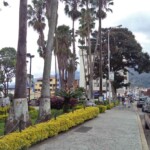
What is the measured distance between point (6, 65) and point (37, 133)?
53080 mm

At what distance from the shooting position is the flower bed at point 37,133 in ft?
30.5

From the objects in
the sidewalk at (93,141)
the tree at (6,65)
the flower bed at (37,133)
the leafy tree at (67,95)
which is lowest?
the sidewalk at (93,141)

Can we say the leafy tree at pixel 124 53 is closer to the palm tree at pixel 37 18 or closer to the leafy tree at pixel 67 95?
the palm tree at pixel 37 18

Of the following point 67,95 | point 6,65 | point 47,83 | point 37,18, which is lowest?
point 67,95

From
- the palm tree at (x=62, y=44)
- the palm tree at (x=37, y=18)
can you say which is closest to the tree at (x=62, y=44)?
the palm tree at (x=62, y=44)

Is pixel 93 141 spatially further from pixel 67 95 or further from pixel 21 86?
pixel 67 95

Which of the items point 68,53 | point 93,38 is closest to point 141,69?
point 93,38

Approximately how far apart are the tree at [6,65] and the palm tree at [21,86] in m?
48.1

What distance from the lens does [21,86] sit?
43.3 ft

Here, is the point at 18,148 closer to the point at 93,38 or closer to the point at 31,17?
the point at 31,17

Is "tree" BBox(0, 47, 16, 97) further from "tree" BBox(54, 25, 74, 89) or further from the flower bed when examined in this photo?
the flower bed

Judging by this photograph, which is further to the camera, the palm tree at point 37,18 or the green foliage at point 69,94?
the palm tree at point 37,18

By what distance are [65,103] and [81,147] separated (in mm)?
10854

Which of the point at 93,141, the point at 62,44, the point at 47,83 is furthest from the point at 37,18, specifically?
the point at 93,141
